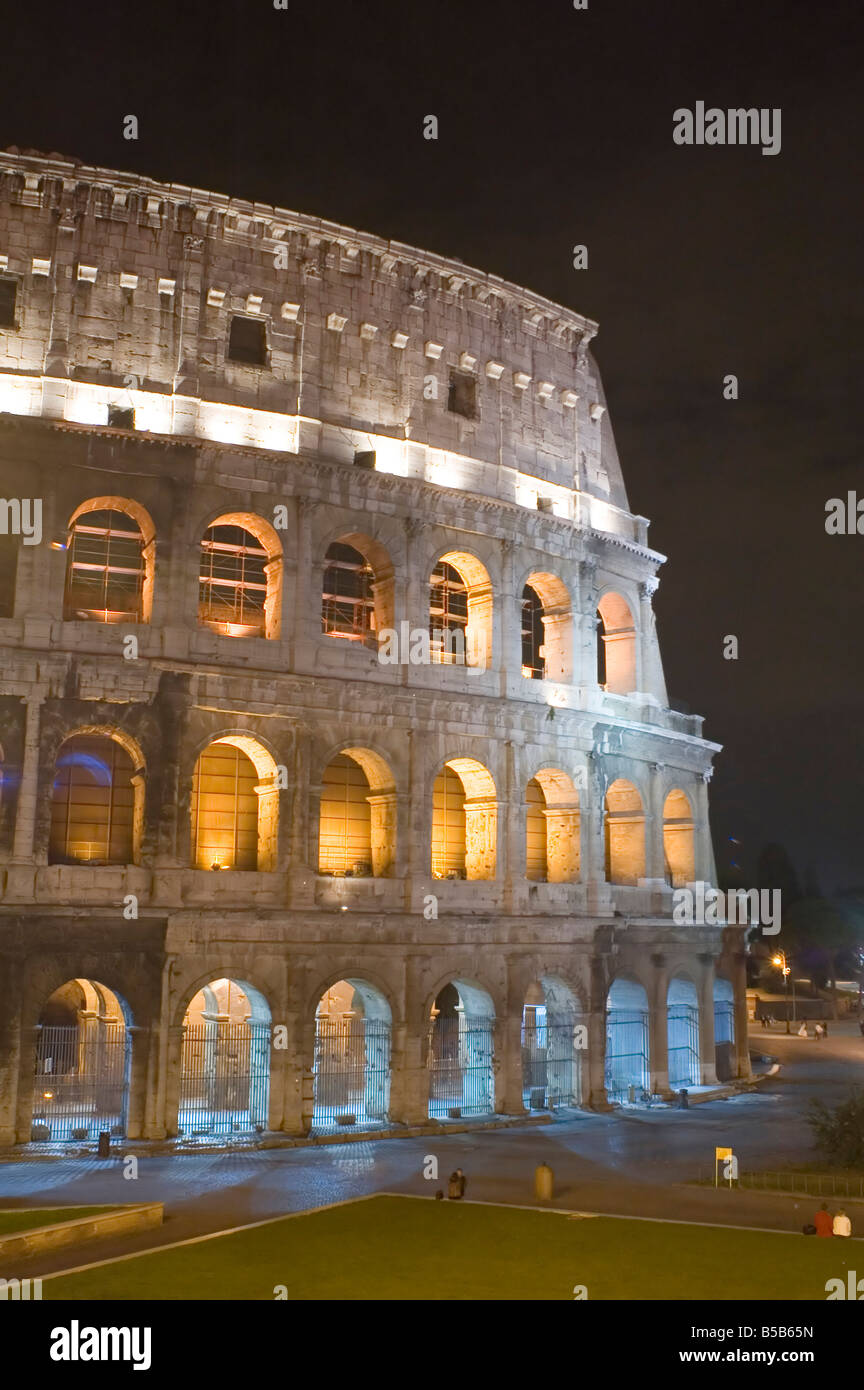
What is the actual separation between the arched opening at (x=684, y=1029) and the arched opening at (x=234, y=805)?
51.6ft

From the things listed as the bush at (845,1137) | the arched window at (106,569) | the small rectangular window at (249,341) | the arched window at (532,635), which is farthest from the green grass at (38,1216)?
the arched window at (532,635)

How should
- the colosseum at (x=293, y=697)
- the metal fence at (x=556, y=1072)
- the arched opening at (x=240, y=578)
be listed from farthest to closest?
1. the metal fence at (x=556, y=1072)
2. the arched opening at (x=240, y=578)
3. the colosseum at (x=293, y=697)

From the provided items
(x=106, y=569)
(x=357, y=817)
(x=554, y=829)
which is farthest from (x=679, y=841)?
(x=106, y=569)

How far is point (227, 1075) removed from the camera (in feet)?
111

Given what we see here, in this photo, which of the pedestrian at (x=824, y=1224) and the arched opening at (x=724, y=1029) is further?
the arched opening at (x=724, y=1029)

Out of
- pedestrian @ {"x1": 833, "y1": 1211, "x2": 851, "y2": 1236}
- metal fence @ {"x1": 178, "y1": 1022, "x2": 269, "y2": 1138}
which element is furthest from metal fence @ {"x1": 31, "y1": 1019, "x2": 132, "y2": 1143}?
pedestrian @ {"x1": 833, "y1": 1211, "x2": 851, "y2": 1236}

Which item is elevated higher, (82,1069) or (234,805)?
(234,805)

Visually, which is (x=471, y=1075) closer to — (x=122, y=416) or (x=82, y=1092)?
(x=82, y=1092)

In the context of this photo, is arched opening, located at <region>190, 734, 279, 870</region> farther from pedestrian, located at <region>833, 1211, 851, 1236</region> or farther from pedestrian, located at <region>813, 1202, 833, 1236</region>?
pedestrian, located at <region>833, 1211, 851, 1236</region>

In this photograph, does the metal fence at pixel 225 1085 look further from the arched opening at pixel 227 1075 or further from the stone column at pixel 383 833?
the stone column at pixel 383 833

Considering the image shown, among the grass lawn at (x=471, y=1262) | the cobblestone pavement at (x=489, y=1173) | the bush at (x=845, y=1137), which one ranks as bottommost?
the cobblestone pavement at (x=489, y=1173)

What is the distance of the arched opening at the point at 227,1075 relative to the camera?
31531 mm

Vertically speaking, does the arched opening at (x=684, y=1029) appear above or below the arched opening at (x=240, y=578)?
below

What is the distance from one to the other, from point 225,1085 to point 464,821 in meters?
10.1
